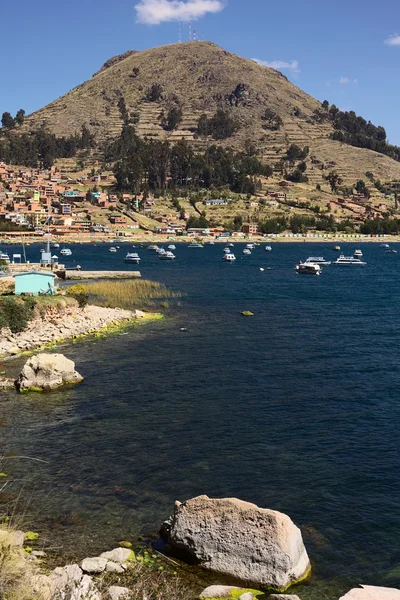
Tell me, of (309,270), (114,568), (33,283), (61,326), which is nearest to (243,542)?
(114,568)

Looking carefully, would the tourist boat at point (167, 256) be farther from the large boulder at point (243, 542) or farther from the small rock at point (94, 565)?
the small rock at point (94, 565)

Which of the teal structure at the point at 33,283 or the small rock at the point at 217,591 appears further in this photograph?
the teal structure at the point at 33,283

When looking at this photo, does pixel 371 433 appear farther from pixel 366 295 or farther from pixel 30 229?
pixel 30 229

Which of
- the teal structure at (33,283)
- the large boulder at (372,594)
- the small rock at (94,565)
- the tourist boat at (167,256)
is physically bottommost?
the small rock at (94,565)

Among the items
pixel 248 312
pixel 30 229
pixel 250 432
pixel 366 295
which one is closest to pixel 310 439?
pixel 250 432

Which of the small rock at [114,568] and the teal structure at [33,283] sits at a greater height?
the teal structure at [33,283]

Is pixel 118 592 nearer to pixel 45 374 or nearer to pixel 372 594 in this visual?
pixel 372 594

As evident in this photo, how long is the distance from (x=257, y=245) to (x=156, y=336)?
146 m

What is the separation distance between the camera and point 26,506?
19.1 metres

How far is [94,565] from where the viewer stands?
15242 mm

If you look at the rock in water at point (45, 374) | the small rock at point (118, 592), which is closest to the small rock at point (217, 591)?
the small rock at point (118, 592)

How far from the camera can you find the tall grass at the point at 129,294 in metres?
62.1

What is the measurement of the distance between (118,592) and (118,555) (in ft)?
7.93

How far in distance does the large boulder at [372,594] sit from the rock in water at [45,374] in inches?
862
